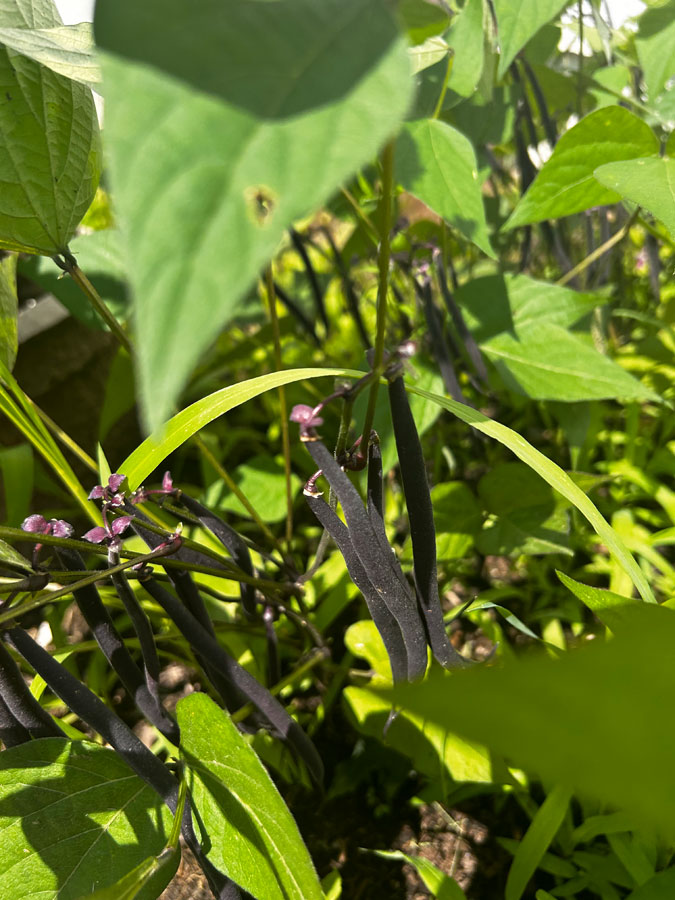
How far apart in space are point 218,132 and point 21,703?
14.3 inches

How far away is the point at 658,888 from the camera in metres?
0.40

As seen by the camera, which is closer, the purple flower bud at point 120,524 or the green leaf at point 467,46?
the purple flower bud at point 120,524

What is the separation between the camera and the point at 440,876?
0.47 metres

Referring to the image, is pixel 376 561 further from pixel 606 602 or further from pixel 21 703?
pixel 21 703

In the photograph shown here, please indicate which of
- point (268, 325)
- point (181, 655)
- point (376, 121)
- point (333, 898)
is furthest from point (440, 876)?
point (268, 325)

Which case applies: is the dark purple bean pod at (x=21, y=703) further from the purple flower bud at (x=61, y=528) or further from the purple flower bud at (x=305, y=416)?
the purple flower bud at (x=305, y=416)

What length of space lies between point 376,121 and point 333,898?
1.78ft

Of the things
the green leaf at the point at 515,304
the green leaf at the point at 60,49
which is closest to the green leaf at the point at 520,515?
the green leaf at the point at 515,304

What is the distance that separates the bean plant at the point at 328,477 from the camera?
137mm

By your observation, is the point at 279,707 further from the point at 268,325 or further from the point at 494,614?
the point at 268,325

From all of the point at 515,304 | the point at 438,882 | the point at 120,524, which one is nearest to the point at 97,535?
the point at 120,524

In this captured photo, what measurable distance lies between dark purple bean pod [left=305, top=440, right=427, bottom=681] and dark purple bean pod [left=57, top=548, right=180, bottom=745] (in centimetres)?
16

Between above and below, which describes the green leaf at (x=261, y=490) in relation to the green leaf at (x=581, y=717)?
below

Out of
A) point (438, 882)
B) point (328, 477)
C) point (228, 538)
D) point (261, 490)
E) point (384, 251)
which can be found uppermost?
point (384, 251)
